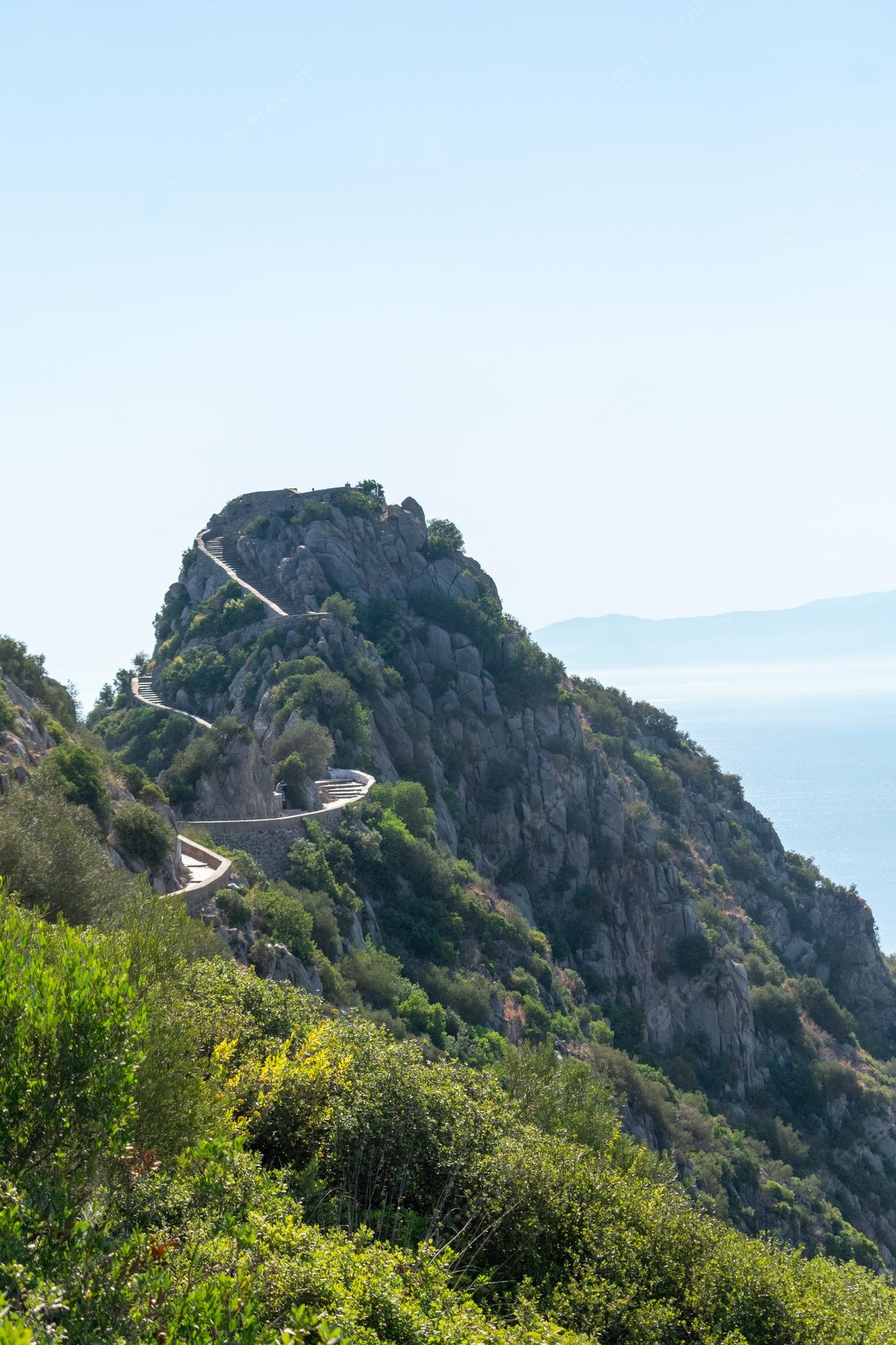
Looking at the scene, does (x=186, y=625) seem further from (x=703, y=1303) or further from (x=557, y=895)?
(x=703, y=1303)

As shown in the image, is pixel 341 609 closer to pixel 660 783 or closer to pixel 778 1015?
pixel 660 783

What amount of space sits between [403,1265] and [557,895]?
217 ft

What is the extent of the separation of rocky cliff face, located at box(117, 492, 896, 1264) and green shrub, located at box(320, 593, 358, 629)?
309 mm

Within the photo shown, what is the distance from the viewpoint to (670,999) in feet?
255

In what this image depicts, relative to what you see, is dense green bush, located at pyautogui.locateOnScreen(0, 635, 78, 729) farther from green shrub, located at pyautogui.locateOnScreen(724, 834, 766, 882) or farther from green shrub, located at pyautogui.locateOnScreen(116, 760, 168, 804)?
green shrub, located at pyautogui.locateOnScreen(724, 834, 766, 882)

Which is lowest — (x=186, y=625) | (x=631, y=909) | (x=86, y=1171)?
(x=631, y=909)

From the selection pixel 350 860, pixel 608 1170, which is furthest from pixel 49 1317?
pixel 350 860

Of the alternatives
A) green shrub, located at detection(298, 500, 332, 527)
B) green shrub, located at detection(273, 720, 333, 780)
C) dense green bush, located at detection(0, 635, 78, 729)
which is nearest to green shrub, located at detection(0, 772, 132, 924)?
dense green bush, located at detection(0, 635, 78, 729)

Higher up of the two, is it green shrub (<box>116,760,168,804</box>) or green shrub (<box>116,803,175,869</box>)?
green shrub (<box>116,760,168,804</box>)

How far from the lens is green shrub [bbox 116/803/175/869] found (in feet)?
123

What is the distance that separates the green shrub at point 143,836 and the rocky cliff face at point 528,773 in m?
20.1

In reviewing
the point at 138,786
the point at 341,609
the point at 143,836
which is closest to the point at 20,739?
the point at 143,836

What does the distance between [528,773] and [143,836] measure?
49421 millimetres

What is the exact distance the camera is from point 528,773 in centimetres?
8406
